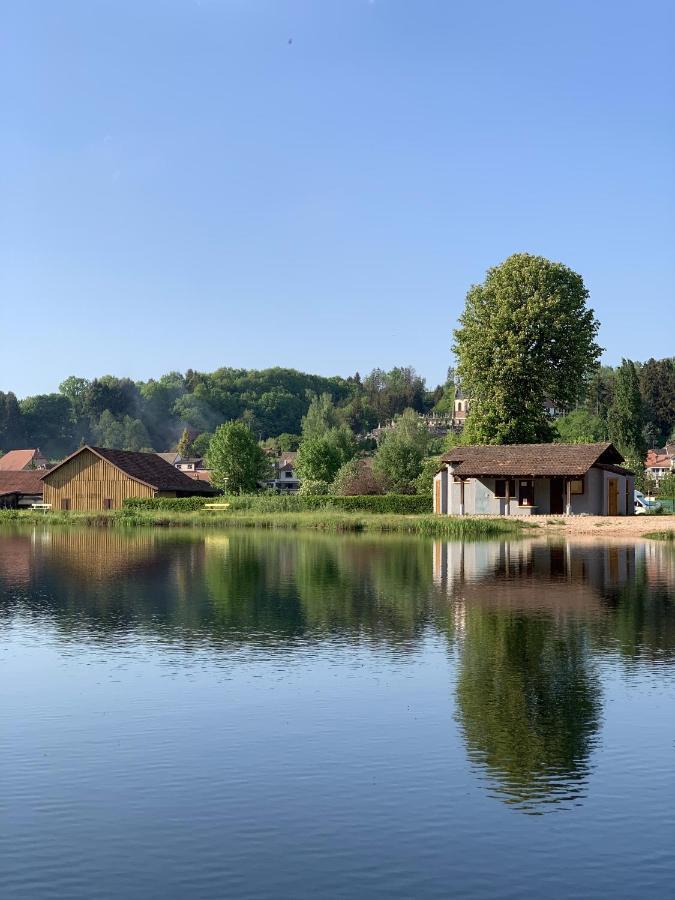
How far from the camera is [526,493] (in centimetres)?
7494

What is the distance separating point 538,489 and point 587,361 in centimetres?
1455

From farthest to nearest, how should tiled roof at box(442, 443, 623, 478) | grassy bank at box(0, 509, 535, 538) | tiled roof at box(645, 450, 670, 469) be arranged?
tiled roof at box(645, 450, 670, 469) < tiled roof at box(442, 443, 623, 478) < grassy bank at box(0, 509, 535, 538)

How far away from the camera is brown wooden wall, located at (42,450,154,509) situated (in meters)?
99.8

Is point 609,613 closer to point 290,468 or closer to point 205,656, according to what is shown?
point 205,656

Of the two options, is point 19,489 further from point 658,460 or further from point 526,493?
point 658,460

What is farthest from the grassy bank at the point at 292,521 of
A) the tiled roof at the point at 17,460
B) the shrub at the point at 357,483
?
the tiled roof at the point at 17,460

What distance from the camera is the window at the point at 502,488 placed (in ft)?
245

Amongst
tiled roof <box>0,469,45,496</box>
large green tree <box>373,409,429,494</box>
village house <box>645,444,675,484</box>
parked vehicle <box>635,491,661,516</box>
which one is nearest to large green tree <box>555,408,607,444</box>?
village house <box>645,444,675,484</box>

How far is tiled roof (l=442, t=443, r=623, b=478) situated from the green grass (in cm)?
925

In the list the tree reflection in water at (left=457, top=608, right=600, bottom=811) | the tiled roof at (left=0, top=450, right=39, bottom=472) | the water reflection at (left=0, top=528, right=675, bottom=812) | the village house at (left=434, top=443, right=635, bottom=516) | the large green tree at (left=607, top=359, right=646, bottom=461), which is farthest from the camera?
the tiled roof at (left=0, top=450, right=39, bottom=472)

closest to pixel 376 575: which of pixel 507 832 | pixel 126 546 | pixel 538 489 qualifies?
pixel 126 546

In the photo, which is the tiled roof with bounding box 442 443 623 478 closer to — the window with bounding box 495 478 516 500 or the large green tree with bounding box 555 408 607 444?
the window with bounding box 495 478 516 500

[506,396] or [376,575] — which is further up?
[506,396]

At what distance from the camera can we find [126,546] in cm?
6053
